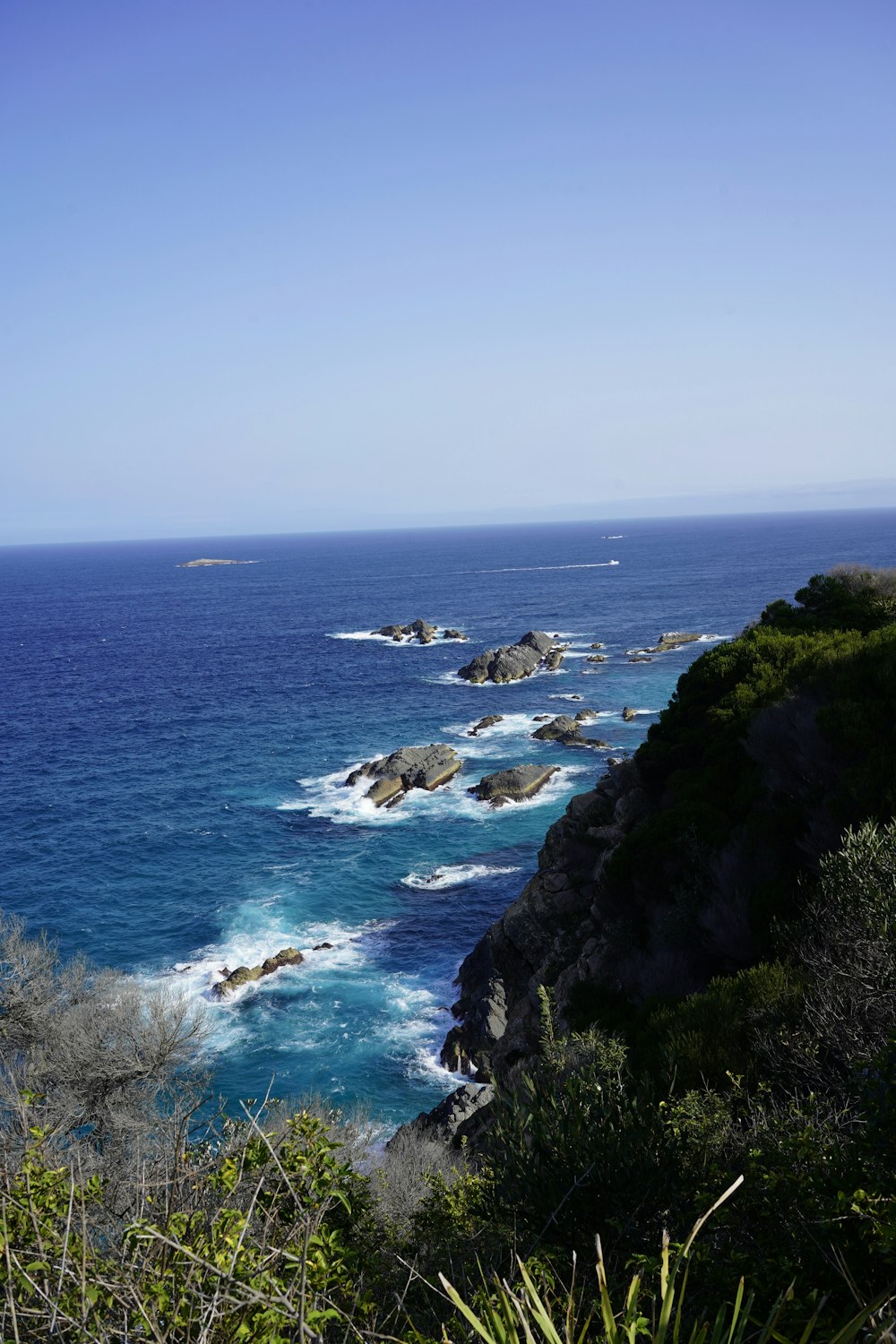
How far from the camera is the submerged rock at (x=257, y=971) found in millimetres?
28375

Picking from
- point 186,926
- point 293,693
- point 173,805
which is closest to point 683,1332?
point 186,926

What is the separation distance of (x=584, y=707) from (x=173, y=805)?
29689 millimetres

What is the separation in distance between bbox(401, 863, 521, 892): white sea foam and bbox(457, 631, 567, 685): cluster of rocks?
111 feet

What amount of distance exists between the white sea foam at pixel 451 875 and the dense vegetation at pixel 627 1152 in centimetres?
1477

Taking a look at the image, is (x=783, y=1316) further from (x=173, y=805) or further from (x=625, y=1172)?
(x=173, y=805)

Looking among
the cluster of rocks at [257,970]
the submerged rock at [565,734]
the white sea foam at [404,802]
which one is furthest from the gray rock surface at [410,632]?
the cluster of rocks at [257,970]

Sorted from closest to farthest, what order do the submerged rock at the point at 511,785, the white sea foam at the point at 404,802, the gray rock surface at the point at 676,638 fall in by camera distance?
the white sea foam at the point at 404,802 < the submerged rock at the point at 511,785 < the gray rock surface at the point at 676,638

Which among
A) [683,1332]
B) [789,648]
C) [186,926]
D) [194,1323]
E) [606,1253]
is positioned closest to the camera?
[194,1323]

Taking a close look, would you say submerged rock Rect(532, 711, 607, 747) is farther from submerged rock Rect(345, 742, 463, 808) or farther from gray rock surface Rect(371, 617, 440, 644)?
gray rock surface Rect(371, 617, 440, 644)

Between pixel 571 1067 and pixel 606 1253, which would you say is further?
pixel 571 1067

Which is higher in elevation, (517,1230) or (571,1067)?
(517,1230)

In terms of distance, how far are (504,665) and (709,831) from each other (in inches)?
2029

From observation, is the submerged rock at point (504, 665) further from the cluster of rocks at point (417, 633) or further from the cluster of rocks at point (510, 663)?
the cluster of rocks at point (417, 633)

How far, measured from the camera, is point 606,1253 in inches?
300
